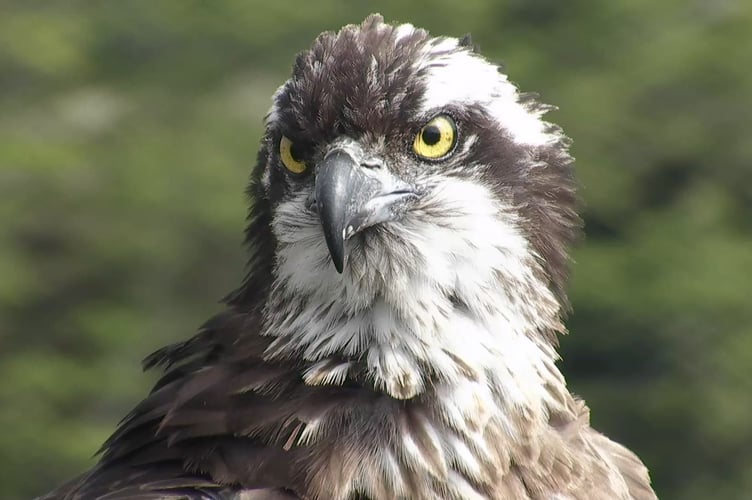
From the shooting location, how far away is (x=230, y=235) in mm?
14414

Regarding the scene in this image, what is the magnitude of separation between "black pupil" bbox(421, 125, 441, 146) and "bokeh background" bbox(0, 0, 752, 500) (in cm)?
989

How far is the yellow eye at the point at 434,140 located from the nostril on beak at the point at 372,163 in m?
0.14

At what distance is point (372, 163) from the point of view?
404cm

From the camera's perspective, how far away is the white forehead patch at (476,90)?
4.13 metres

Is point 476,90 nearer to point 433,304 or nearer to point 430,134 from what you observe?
point 430,134

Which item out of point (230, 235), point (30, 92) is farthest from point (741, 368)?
point (30, 92)

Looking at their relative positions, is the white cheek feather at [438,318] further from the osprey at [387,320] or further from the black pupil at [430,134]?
the black pupil at [430,134]

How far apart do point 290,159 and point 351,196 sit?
16.1 inches

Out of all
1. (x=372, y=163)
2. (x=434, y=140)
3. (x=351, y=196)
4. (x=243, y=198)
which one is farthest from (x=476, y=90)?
(x=243, y=198)

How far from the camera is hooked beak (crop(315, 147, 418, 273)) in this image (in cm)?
378

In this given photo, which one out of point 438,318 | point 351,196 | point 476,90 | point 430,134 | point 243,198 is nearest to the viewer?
point 351,196

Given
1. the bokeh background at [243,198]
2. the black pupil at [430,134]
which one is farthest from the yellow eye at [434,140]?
the bokeh background at [243,198]

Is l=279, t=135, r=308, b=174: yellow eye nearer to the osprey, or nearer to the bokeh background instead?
the osprey

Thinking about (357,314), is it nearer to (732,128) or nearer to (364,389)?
(364,389)
